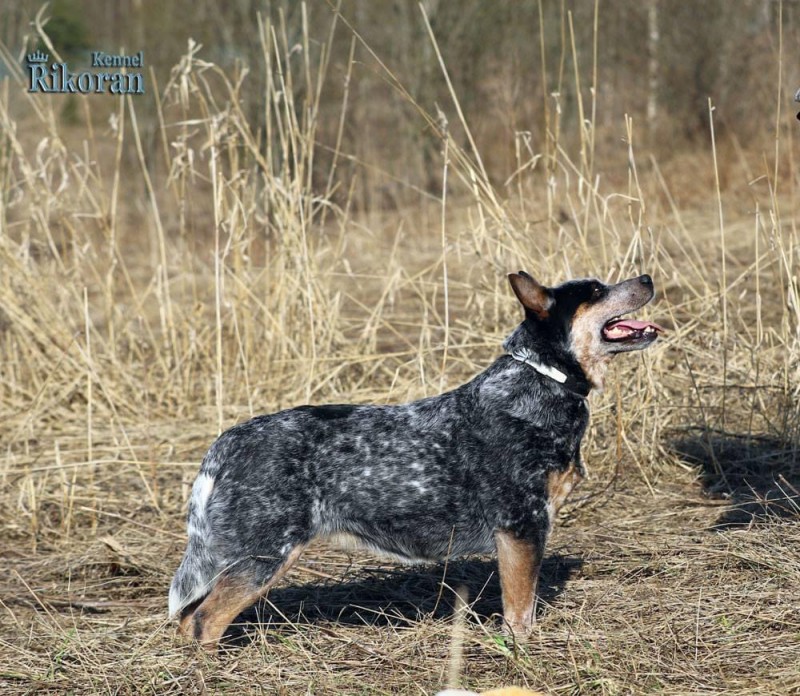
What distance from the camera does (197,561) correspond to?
3.88 m

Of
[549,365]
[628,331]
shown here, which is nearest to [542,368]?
[549,365]

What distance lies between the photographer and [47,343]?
23.6ft

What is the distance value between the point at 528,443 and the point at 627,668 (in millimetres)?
930

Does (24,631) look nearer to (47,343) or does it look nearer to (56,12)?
(47,343)

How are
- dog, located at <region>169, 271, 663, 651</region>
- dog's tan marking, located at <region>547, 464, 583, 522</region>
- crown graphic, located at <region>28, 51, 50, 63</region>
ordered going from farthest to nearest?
crown graphic, located at <region>28, 51, 50, 63</region>
dog's tan marking, located at <region>547, 464, 583, 522</region>
dog, located at <region>169, 271, 663, 651</region>

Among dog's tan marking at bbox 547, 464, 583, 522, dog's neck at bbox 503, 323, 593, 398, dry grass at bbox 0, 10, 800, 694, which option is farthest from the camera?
dog's neck at bbox 503, 323, 593, 398

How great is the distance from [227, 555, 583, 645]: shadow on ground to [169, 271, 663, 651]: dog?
13.1 inches

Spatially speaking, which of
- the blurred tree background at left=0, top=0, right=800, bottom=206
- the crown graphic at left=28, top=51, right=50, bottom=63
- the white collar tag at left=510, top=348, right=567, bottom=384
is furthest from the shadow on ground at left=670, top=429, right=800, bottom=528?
the blurred tree background at left=0, top=0, right=800, bottom=206

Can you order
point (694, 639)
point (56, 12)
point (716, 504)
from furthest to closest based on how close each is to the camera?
1. point (56, 12)
2. point (716, 504)
3. point (694, 639)

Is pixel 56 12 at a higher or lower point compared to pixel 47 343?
higher

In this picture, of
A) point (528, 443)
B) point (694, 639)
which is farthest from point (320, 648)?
point (694, 639)

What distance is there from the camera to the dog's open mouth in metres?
4.13

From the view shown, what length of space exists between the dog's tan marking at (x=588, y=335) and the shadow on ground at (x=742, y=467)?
1380 millimetres

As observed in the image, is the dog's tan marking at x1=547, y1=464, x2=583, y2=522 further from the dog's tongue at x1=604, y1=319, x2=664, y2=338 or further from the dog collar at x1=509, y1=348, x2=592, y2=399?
the dog's tongue at x1=604, y1=319, x2=664, y2=338
